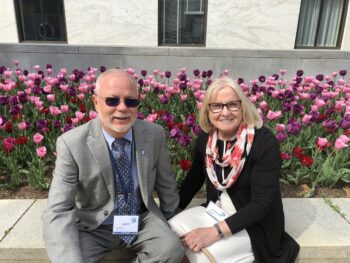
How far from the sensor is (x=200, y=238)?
202 centimetres

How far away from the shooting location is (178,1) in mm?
7656

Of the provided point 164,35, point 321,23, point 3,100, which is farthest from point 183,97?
point 321,23

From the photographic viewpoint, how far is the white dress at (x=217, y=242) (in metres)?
1.99

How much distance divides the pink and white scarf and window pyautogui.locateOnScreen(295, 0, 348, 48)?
6968mm

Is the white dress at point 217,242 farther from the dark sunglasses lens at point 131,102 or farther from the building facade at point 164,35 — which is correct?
the building facade at point 164,35

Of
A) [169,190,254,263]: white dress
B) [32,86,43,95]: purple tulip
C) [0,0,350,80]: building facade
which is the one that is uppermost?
[0,0,350,80]: building facade

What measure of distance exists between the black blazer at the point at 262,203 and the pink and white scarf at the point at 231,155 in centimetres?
5

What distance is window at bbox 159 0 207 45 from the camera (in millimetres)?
7637

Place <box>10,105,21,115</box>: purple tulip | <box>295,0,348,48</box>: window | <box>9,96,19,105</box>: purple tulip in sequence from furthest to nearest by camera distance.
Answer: <box>295,0,348,48</box>: window → <box>9,96,19,105</box>: purple tulip → <box>10,105,21,115</box>: purple tulip

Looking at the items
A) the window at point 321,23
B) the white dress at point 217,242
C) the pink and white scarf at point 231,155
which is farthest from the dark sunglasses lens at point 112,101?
the window at point 321,23

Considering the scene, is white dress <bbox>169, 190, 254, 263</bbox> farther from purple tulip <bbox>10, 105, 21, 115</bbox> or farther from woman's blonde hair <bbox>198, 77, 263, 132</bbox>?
purple tulip <bbox>10, 105, 21, 115</bbox>

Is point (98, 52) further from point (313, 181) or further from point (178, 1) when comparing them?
point (313, 181)

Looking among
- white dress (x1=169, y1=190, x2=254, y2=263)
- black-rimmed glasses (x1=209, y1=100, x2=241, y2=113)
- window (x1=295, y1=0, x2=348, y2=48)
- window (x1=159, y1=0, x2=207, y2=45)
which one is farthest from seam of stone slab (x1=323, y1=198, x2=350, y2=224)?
window (x1=295, y1=0, x2=348, y2=48)

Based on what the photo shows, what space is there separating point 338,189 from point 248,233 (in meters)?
1.59
